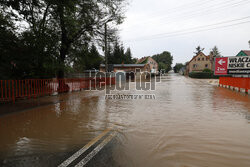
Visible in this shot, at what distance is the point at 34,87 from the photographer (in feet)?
31.8

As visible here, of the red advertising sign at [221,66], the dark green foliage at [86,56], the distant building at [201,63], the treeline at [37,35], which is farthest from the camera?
the distant building at [201,63]

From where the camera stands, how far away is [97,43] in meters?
15.9

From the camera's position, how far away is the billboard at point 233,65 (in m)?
14.9

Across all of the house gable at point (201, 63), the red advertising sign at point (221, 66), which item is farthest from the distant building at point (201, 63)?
the red advertising sign at point (221, 66)

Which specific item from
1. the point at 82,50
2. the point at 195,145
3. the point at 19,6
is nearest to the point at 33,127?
the point at 195,145

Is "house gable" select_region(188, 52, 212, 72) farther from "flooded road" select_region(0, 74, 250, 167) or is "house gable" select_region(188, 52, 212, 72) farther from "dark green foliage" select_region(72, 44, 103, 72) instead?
"flooded road" select_region(0, 74, 250, 167)

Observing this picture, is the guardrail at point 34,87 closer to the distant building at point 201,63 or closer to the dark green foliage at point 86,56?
the dark green foliage at point 86,56

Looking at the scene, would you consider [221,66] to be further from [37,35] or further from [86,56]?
[37,35]

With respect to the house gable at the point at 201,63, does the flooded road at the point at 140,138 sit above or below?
below

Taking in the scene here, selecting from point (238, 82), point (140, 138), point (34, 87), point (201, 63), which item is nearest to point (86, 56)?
point (34, 87)

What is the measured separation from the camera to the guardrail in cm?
798

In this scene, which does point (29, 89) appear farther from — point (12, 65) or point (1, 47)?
point (1, 47)

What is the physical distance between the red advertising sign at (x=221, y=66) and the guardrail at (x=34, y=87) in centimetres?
1399

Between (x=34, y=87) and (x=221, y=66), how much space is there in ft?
56.4
